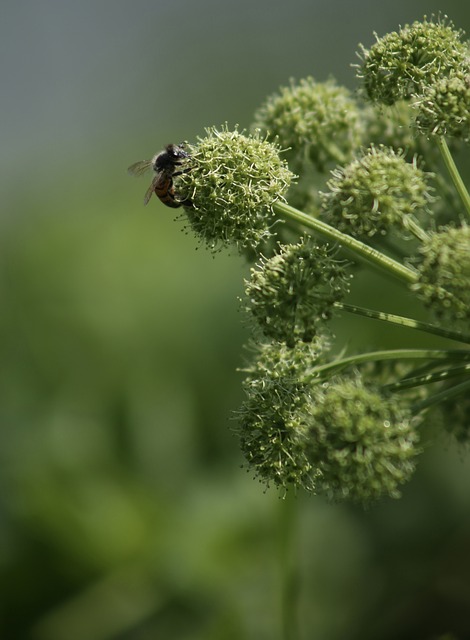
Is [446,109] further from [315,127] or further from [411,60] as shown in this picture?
[315,127]

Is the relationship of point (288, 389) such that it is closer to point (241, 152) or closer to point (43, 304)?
point (241, 152)

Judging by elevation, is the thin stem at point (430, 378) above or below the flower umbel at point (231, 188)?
below

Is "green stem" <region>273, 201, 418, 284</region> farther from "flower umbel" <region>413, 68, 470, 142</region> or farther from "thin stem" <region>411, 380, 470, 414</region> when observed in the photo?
"flower umbel" <region>413, 68, 470, 142</region>

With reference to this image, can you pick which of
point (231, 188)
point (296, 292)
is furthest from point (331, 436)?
point (231, 188)

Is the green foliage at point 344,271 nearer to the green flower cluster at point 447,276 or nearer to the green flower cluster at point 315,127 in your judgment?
the green flower cluster at point 447,276

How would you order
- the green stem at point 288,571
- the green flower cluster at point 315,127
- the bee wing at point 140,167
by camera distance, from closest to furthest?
1. the green flower cluster at point 315,127
2. the green stem at point 288,571
3. the bee wing at point 140,167

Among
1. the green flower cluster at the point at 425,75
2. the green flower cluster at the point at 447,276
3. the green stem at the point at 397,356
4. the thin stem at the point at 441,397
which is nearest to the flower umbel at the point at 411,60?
the green flower cluster at the point at 425,75

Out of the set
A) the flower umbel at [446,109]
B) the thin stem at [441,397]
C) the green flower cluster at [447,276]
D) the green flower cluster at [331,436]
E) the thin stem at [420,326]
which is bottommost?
the green flower cluster at [331,436]
